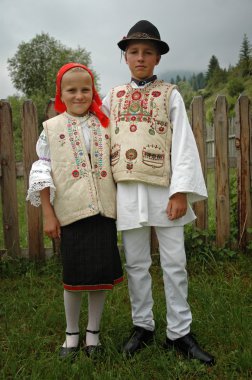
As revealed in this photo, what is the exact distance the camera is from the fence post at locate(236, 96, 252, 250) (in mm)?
3938

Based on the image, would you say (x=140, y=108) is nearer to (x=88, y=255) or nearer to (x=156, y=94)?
(x=156, y=94)

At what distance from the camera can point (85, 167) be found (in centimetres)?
220

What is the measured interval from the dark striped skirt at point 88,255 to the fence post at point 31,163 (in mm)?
1686

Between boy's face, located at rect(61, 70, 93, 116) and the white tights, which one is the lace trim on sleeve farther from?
the white tights

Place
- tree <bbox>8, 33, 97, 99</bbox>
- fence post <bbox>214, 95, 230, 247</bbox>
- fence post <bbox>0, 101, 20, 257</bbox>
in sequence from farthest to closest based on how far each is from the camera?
1. tree <bbox>8, 33, 97, 99</bbox>
2. fence post <bbox>214, 95, 230, 247</bbox>
3. fence post <bbox>0, 101, 20, 257</bbox>

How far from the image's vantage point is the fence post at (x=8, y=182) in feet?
12.2

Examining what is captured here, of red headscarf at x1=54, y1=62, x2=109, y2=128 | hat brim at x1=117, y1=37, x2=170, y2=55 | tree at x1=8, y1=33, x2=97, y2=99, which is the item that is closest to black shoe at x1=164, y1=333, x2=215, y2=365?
red headscarf at x1=54, y1=62, x2=109, y2=128

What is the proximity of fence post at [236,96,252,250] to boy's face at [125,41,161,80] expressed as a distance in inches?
73.4

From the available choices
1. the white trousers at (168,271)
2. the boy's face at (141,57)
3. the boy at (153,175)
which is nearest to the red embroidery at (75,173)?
the boy at (153,175)

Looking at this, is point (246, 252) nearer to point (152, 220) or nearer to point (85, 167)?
point (152, 220)

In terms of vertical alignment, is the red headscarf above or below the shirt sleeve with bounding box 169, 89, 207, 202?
above

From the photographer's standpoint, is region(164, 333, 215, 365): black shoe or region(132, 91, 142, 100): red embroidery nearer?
region(164, 333, 215, 365): black shoe

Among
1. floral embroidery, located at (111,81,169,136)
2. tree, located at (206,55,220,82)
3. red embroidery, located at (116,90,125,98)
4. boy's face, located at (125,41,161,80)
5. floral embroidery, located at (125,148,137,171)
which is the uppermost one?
tree, located at (206,55,220,82)

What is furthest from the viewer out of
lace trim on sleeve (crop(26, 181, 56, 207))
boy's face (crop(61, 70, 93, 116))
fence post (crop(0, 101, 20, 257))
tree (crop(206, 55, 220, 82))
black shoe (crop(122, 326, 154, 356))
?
tree (crop(206, 55, 220, 82))
